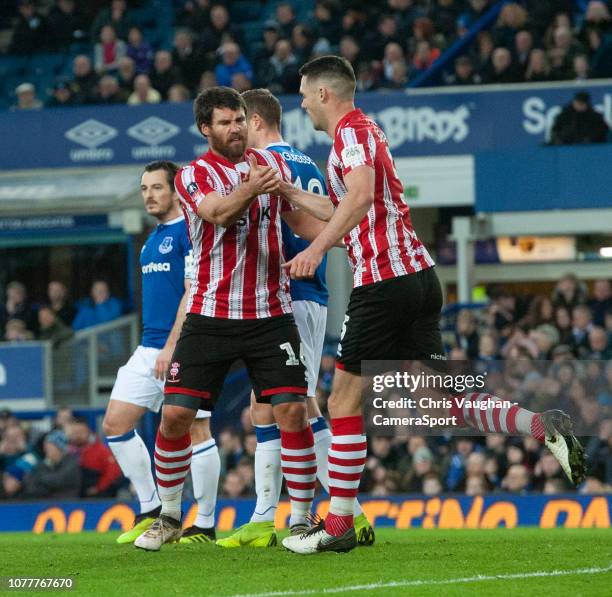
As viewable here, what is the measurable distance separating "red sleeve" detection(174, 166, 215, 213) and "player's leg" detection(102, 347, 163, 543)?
73.5 inches

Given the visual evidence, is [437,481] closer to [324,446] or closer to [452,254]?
[324,446]

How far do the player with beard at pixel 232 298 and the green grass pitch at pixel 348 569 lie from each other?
744 millimetres

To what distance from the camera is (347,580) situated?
6051 millimetres

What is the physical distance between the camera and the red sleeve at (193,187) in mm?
7127

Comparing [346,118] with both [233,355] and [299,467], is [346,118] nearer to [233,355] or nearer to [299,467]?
[233,355]

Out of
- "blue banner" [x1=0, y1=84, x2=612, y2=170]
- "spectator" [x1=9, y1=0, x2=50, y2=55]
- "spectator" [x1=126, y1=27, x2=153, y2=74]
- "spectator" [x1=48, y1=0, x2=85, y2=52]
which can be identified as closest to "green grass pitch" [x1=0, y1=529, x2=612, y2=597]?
"blue banner" [x1=0, y1=84, x2=612, y2=170]

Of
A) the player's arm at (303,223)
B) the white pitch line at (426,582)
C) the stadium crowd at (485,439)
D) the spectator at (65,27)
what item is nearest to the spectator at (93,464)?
the stadium crowd at (485,439)

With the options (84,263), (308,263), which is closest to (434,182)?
(84,263)

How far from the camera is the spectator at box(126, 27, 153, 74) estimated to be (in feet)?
68.2

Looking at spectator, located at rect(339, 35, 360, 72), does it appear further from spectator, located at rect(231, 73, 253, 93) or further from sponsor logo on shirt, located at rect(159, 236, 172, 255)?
sponsor logo on shirt, located at rect(159, 236, 172, 255)

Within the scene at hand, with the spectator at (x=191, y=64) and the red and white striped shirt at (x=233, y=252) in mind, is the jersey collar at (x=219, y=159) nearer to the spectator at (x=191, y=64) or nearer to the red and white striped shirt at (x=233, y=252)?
the red and white striped shirt at (x=233, y=252)

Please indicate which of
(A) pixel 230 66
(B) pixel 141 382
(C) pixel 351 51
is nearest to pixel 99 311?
(A) pixel 230 66

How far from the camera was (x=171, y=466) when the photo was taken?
7625mm

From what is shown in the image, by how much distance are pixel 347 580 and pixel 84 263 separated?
14.4 m
